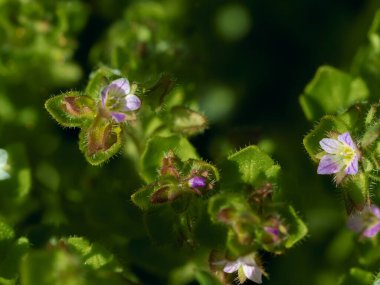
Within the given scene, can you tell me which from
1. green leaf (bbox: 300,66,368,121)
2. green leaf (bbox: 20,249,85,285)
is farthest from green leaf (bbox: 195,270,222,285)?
green leaf (bbox: 300,66,368,121)

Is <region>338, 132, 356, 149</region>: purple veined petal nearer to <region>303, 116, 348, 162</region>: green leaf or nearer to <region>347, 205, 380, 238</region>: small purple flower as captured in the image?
<region>303, 116, 348, 162</region>: green leaf

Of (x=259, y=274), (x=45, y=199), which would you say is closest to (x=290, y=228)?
(x=259, y=274)

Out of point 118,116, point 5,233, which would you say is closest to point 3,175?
point 5,233

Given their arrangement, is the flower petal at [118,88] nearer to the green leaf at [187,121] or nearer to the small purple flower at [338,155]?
the green leaf at [187,121]

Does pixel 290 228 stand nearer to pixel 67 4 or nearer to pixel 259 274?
pixel 259 274

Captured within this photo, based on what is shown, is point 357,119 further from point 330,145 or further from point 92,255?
point 92,255

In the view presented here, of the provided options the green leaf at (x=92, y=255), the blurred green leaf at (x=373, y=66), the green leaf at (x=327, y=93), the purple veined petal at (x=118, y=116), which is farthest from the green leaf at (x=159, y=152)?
the blurred green leaf at (x=373, y=66)

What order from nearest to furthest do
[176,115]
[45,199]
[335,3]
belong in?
[176,115] < [45,199] < [335,3]
